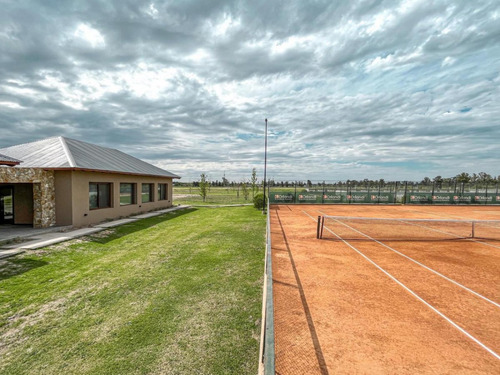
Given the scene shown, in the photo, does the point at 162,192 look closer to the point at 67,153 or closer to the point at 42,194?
the point at 67,153

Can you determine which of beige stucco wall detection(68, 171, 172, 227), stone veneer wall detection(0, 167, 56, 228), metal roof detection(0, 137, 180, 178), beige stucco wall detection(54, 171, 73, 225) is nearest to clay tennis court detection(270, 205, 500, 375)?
beige stucco wall detection(68, 171, 172, 227)

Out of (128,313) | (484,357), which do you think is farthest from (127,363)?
(484,357)

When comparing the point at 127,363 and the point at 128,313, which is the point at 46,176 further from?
the point at 127,363

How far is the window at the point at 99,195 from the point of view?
559 inches

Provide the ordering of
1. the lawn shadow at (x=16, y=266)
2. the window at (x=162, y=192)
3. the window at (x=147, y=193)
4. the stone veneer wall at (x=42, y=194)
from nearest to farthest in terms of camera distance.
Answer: the lawn shadow at (x=16, y=266)
the stone veneer wall at (x=42, y=194)
the window at (x=147, y=193)
the window at (x=162, y=192)

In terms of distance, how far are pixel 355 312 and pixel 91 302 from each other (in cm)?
600

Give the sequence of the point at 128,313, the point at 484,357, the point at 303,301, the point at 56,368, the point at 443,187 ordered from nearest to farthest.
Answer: the point at 56,368 < the point at 484,357 < the point at 128,313 < the point at 303,301 < the point at 443,187

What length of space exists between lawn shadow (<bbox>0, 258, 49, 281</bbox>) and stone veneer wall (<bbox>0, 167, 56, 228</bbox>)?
4.96 meters

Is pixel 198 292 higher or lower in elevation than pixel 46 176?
lower

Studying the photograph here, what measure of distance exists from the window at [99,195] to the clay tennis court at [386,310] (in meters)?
11.7

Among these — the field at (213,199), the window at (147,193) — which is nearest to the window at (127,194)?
the window at (147,193)

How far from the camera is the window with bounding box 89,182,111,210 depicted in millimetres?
14188

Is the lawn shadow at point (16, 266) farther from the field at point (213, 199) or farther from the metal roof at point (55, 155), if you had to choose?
the field at point (213, 199)

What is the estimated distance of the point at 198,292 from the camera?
596 cm
